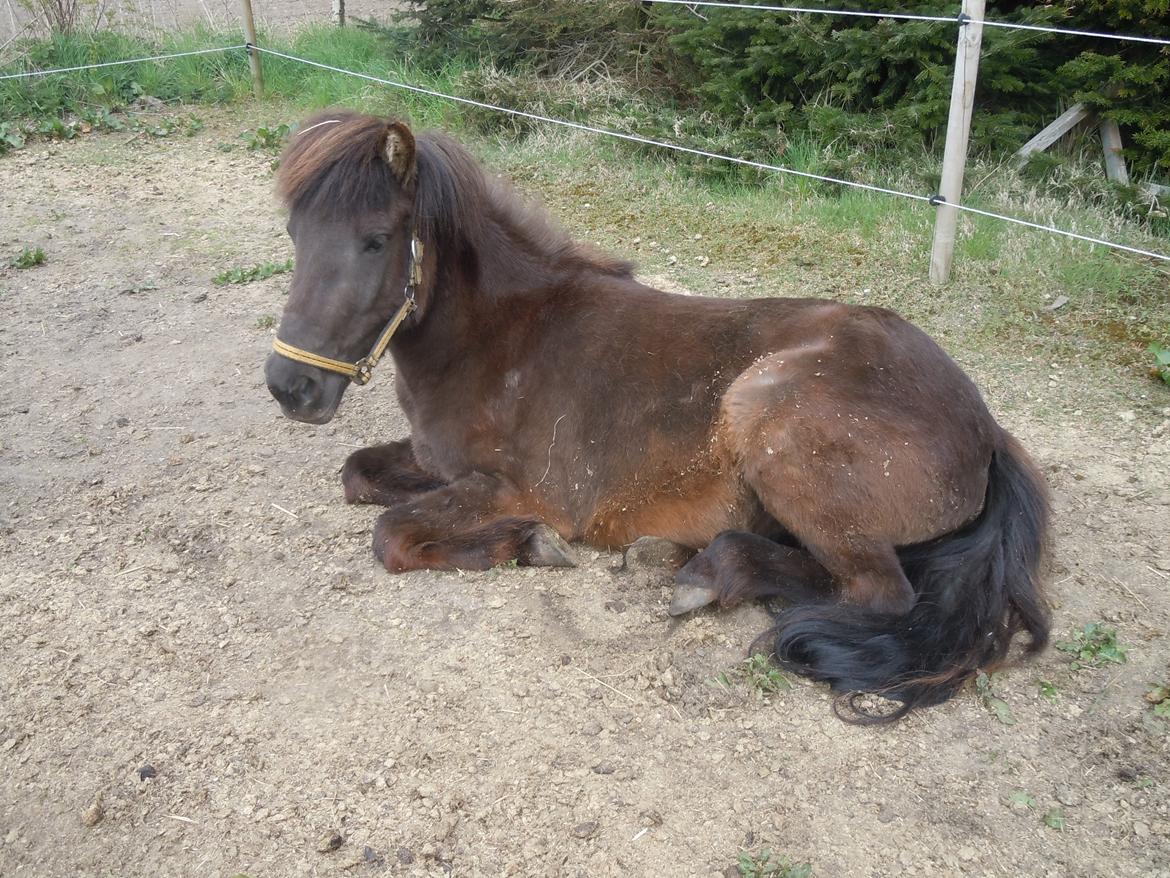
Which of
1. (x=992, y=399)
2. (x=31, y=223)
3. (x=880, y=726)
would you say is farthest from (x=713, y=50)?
(x=880, y=726)

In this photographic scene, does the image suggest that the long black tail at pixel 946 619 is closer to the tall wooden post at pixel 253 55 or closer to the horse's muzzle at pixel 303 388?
the horse's muzzle at pixel 303 388

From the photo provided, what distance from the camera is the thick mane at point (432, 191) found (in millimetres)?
3344

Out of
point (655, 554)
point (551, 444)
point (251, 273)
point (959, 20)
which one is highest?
point (959, 20)

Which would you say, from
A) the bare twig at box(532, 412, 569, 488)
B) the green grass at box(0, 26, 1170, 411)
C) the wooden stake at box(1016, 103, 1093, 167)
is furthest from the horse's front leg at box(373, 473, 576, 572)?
the wooden stake at box(1016, 103, 1093, 167)

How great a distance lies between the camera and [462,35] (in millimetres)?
9570

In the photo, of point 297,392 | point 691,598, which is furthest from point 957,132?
point 297,392

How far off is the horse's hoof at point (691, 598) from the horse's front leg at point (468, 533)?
525mm

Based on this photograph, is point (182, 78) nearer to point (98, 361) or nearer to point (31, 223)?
point (31, 223)

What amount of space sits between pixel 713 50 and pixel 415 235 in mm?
5272

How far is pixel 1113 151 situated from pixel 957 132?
2.61 m

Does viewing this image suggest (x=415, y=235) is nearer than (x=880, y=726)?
No

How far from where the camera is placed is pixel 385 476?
170 inches

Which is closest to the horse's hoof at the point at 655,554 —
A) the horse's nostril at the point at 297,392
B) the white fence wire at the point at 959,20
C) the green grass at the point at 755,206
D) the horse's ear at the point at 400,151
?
the horse's nostril at the point at 297,392

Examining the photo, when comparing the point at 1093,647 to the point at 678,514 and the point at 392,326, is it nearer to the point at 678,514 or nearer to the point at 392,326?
the point at 678,514
